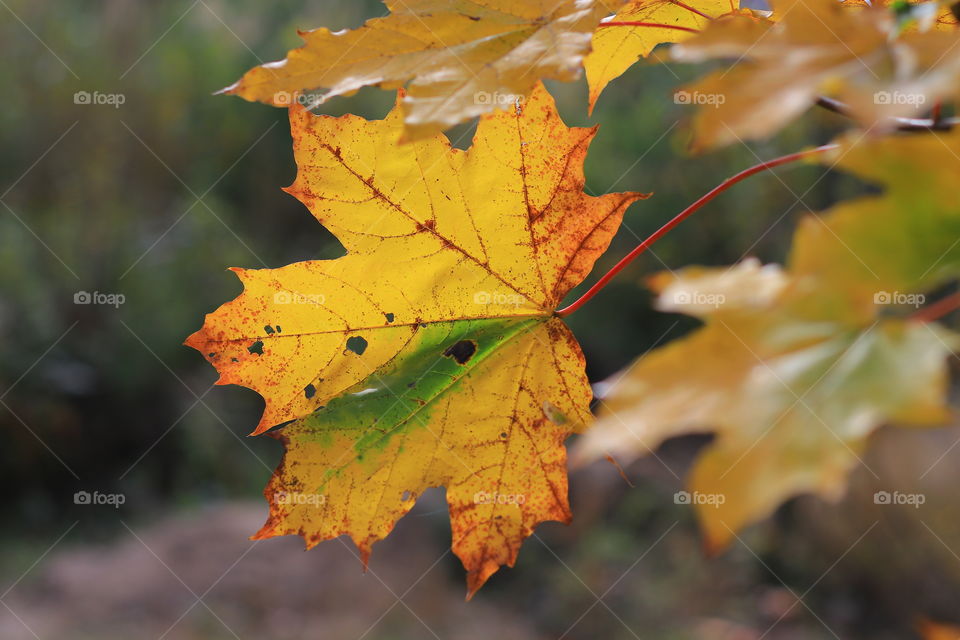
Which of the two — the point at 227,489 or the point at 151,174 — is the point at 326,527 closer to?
the point at 227,489

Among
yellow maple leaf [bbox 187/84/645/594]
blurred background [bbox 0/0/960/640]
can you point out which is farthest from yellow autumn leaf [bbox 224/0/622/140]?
blurred background [bbox 0/0/960/640]

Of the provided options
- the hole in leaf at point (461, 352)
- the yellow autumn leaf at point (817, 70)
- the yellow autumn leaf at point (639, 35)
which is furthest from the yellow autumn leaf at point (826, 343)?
the yellow autumn leaf at point (639, 35)

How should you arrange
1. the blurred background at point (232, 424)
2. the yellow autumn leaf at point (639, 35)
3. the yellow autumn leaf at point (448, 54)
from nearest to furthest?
the yellow autumn leaf at point (448, 54), the yellow autumn leaf at point (639, 35), the blurred background at point (232, 424)

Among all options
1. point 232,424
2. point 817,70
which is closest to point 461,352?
point 817,70

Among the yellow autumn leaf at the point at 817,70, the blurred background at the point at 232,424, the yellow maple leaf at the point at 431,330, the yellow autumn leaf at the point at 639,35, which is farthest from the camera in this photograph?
the blurred background at the point at 232,424

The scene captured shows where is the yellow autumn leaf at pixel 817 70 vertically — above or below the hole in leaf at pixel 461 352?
above

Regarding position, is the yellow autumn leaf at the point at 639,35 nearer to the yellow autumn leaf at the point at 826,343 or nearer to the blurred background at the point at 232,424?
the yellow autumn leaf at the point at 826,343

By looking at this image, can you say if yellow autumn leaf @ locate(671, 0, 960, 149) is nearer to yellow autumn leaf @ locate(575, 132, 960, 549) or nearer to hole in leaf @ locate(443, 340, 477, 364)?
yellow autumn leaf @ locate(575, 132, 960, 549)
